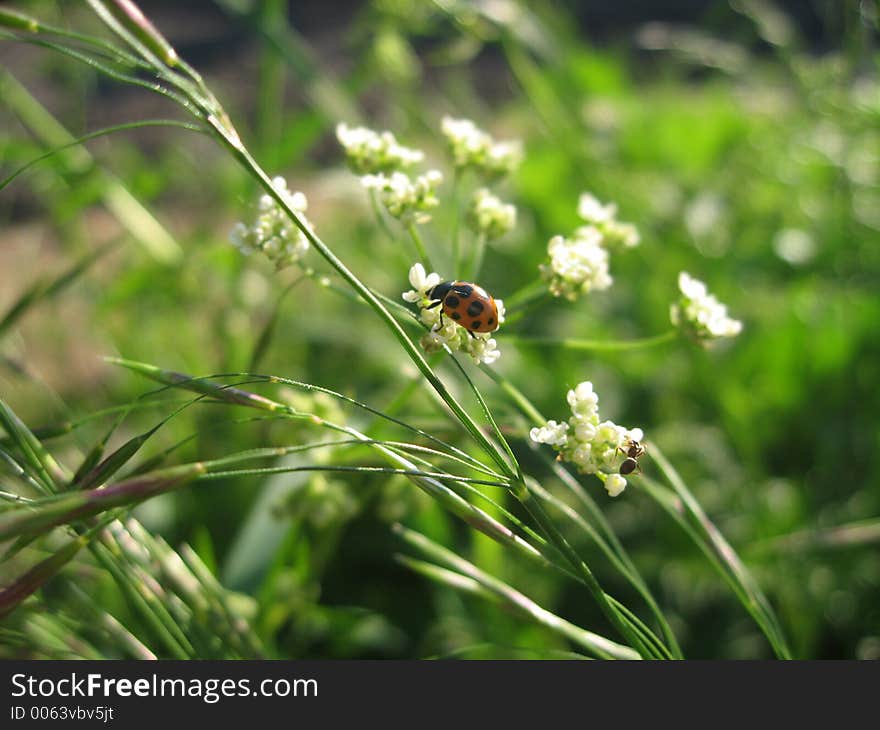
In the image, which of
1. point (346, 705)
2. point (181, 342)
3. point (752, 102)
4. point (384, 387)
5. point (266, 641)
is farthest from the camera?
point (752, 102)

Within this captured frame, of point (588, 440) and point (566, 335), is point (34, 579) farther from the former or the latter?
point (566, 335)

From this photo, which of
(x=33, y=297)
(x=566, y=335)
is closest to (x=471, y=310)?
(x=33, y=297)

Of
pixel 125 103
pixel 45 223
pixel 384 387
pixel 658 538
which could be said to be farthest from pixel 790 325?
pixel 125 103

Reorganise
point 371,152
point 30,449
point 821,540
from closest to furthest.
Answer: point 30,449
point 371,152
point 821,540

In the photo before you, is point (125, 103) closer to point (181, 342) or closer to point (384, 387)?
point (181, 342)

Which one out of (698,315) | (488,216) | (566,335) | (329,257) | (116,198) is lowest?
(329,257)

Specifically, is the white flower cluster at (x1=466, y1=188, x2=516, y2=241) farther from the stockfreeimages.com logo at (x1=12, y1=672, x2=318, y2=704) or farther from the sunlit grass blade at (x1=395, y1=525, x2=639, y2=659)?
the stockfreeimages.com logo at (x1=12, y1=672, x2=318, y2=704)

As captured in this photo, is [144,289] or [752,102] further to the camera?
[752,102]
